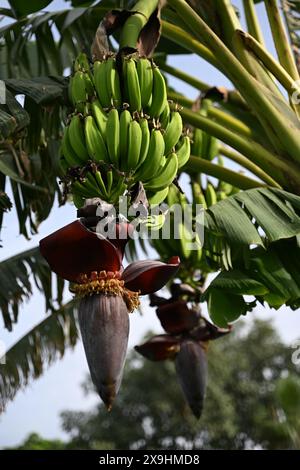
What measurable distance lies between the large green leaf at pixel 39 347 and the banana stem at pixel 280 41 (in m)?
1.43

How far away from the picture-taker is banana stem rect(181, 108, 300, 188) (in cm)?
189

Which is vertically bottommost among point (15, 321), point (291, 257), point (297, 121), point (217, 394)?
point (217, 394)

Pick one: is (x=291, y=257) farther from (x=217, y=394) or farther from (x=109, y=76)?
(x=217, y=394)

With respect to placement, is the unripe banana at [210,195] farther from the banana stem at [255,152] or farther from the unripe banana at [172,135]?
the unripe banana at [172,135]

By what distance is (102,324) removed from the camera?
4.32 feet

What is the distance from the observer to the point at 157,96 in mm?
1668

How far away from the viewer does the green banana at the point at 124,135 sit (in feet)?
5.07

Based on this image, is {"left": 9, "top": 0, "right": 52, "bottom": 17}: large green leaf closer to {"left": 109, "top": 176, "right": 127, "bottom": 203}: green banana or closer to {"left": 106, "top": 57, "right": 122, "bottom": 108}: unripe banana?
{"left": 106, "top": 57, "right": 122, "bottom": 108}: unripe banana

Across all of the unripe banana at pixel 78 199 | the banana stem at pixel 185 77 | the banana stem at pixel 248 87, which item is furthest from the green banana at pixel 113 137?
the banana stem at pixel 185 77

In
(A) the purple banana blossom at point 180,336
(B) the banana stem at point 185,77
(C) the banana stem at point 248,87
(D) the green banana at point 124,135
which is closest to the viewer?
(D) the green banana at point 124,135

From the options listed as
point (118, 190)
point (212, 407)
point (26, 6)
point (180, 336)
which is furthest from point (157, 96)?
point (212, 407)

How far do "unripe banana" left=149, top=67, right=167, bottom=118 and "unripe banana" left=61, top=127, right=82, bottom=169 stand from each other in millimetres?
204

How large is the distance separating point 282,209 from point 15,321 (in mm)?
1291

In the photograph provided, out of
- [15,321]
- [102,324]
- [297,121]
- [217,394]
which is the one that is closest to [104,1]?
[297,121]
